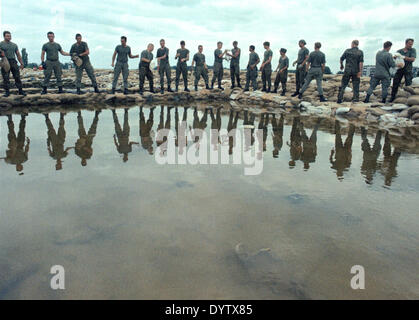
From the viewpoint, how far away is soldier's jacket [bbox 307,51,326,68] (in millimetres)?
10406

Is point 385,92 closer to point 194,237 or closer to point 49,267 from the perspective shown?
Result: point 194,237

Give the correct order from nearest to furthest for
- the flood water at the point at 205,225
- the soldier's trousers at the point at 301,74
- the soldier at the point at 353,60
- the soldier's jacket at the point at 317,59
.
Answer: the flood water at the point at 205,225 < the soldier at the point at 353,60 < the soldier's jacket at the point at 317,59 < the soldier's trousers at the point at 301,74

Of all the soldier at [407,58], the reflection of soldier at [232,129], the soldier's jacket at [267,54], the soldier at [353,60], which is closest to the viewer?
the reflection of soldier at [232,129]

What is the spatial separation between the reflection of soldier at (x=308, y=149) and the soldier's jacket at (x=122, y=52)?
8.11 meters

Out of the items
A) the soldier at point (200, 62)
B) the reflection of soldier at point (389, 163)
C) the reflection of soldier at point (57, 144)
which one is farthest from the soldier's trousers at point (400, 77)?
the reflection of soldier at point (57, 144)

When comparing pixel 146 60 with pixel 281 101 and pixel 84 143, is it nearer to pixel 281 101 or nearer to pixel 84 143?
pixel 281 101

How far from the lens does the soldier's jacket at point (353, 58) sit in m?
9.88

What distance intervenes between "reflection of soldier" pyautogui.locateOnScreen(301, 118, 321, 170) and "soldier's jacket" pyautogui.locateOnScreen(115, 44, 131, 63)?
8.11 meters

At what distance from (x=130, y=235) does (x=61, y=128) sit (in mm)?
5715

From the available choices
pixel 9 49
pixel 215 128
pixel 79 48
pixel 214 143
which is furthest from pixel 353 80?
pixel 9 49

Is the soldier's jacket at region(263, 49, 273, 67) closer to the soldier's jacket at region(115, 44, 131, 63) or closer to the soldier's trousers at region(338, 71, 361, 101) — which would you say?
the soldier's trousers at region(338, 71, 361, 101)

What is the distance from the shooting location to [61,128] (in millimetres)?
7098

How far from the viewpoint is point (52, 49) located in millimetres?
10609

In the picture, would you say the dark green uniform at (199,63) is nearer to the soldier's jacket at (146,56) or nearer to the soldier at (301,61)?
the soldier's jacket at (146,56)
